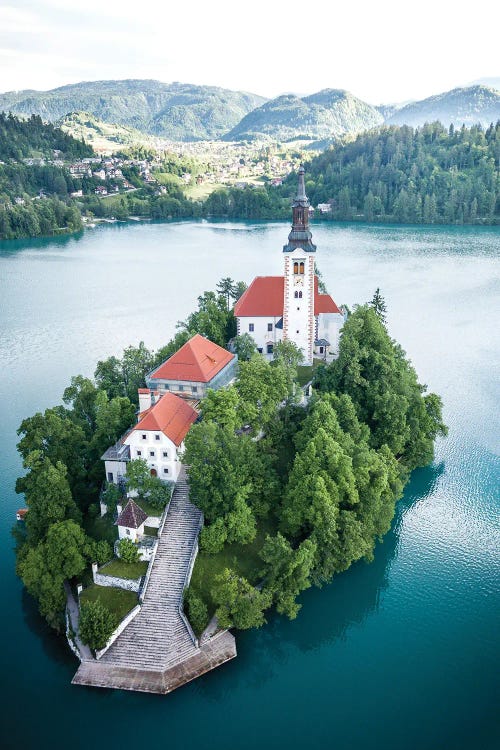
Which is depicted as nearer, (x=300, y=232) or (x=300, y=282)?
(x=300, y=232)

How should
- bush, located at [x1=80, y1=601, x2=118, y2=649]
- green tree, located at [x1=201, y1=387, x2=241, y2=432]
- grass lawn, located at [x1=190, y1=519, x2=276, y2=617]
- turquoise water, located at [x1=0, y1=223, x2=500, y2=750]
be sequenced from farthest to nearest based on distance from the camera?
green tree, located at [x1=201, y1=387, x2=241, y2=432]
grass lawn, located at [x1=190, y1=519, x2=276, y2=617]
bush, located at [x1=80, y1=601, x2=118, y2=649]
turquoise water, located at [x1=0, y1=223, x2=500, y2=750]

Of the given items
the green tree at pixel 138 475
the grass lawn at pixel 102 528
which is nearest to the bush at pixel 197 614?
the grass lawn at pixel 102 528

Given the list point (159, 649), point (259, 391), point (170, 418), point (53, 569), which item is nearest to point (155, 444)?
point (170, 418)

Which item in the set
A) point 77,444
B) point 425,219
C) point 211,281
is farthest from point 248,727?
point 425,219

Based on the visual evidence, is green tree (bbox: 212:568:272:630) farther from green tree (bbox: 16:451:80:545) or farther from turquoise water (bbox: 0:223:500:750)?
green tree (bbox: 16:451:80:545)

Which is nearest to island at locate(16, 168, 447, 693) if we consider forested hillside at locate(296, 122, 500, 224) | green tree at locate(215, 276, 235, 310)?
green tree at locate(215, 276, 235, 310)

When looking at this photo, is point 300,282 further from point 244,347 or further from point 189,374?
point 189,374
